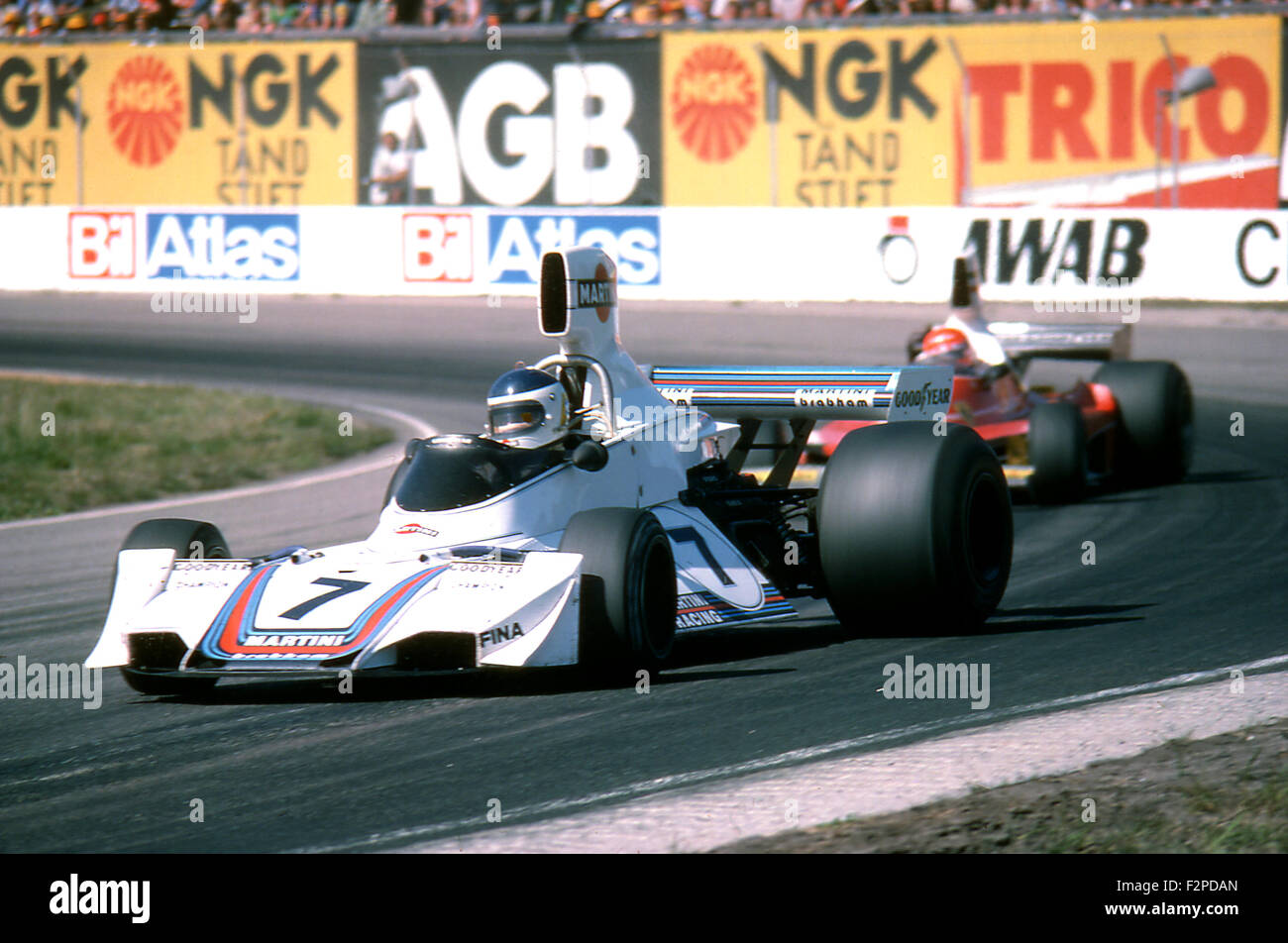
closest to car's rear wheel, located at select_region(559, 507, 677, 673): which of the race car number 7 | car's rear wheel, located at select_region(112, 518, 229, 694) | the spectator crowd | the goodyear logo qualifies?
the race car number 7

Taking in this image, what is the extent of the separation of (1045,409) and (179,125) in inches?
853

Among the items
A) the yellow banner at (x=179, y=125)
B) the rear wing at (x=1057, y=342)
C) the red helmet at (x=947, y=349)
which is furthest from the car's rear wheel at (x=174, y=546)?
the yellow banner at (x=179, y=125)

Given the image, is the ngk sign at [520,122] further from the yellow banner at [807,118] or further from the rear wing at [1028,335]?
the rear wing at [1028,335]

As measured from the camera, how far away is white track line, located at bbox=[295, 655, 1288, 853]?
5.21 meters

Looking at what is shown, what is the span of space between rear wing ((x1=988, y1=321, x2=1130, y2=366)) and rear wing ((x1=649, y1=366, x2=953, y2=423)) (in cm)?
421

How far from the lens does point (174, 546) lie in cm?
746

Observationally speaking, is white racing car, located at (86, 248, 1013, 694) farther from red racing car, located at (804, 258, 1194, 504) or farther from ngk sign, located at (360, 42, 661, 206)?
ngk sign, located at (360, 42, 661, 206)

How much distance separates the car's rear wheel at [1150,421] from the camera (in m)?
12.8

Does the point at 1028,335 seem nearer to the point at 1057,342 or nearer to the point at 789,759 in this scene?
the point at 1057,342

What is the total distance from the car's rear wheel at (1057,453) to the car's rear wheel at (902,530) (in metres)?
3.91

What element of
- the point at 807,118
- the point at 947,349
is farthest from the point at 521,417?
the point at 807,118
